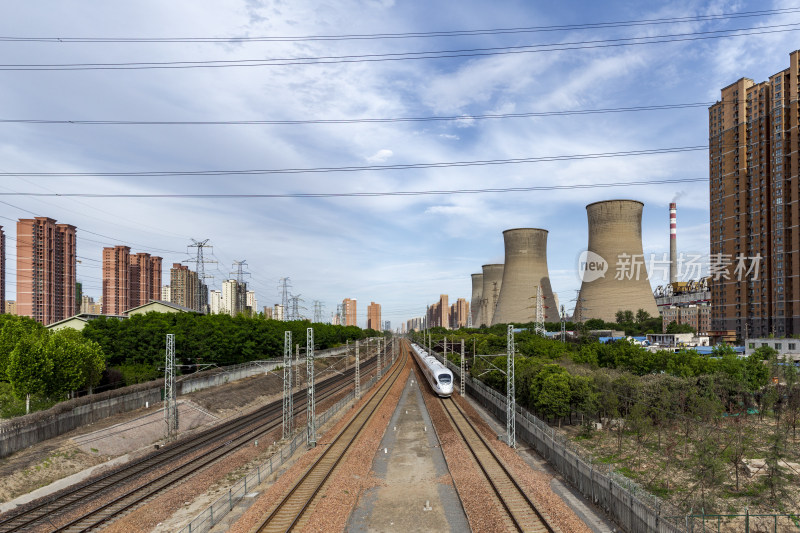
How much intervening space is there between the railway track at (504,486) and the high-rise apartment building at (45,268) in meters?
109

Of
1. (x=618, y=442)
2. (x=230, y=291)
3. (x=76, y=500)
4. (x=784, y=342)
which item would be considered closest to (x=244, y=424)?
(x=76, y=500)

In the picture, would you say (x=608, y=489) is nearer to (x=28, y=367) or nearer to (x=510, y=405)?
(x=510, y=405)

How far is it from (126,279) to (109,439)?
124615 mm

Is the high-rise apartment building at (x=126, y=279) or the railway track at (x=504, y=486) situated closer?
the railway track at (x=504, y=486)

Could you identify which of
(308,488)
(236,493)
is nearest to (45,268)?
(236,493)

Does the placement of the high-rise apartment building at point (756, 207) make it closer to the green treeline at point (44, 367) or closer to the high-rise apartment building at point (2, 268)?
the green treeline at point (44, 367)

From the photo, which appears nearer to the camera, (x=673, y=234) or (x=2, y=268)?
(x=2, y=268)

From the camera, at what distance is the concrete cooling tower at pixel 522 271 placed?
117m

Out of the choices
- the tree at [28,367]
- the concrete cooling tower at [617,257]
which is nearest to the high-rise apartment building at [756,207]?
the concrete cooling tower at [617,257]

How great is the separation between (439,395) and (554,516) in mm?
34260

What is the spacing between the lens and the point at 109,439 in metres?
36.5

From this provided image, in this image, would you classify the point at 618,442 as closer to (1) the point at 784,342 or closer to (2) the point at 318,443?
(2) the point at 318,443

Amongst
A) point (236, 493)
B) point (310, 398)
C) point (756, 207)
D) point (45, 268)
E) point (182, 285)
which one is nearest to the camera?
point (236, 493)

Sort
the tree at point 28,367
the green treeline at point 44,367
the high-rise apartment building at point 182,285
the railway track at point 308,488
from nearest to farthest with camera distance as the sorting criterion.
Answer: the railway track at point 308,488 < the tree at point 28,367 < the green treeline at point 44,367 < the high-rise apartment building at point 182,285
